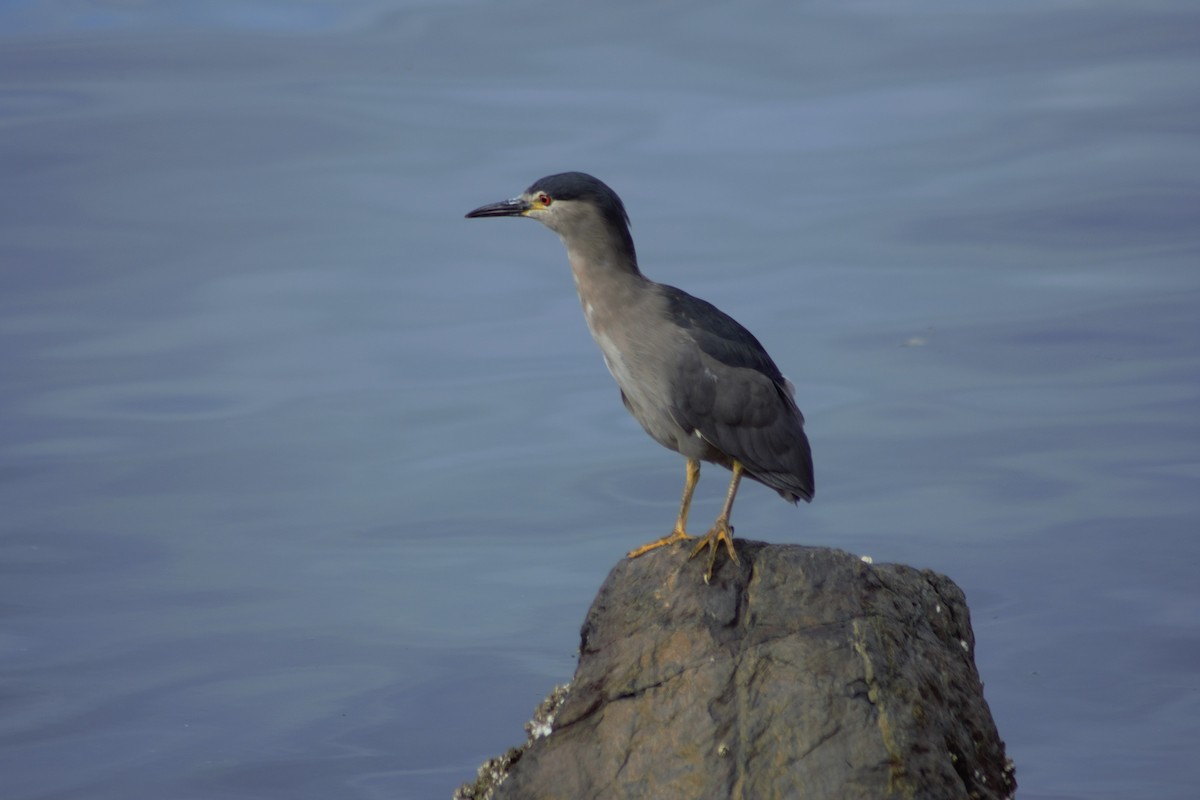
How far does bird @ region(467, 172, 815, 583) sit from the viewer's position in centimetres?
592

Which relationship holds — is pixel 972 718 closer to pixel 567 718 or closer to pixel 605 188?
pixel 567 718

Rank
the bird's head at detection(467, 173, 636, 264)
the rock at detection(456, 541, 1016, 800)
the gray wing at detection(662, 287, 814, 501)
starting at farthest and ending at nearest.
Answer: the bird's head at detection(467, 173, 636, 264), the gray wing at detection(662, 287, 814, 501), the rock at detection(456, 541, 1016, 800)

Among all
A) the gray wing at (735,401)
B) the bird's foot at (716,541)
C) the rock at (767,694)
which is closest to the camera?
the rock at (767,694)

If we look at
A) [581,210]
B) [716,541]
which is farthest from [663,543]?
[581,210]

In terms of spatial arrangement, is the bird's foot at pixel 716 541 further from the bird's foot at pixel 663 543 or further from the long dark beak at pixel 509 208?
the long dark beak at pixel 509 208

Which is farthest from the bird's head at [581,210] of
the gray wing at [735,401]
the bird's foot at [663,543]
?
the bird's foot at [663,543]

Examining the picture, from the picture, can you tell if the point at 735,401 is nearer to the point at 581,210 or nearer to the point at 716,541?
the point at 716,541

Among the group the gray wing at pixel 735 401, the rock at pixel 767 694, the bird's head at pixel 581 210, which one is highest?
the bird's head at pixel 581 210

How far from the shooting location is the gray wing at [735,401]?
5906 millimetres

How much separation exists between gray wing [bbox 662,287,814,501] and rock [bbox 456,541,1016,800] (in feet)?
1.76

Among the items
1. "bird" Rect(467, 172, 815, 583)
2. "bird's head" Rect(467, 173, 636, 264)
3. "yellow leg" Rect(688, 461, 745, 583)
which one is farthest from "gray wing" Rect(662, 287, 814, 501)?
"yellow leg" Rect(688, 461, 745, 583)

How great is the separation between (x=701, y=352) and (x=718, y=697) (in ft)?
5.13

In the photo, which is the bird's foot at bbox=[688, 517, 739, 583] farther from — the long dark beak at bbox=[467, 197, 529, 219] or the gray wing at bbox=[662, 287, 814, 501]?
the long dark beak at bbox=[467, 197, 529, 219]

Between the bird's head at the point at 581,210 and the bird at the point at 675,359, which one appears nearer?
the bird at the point at 675,359
